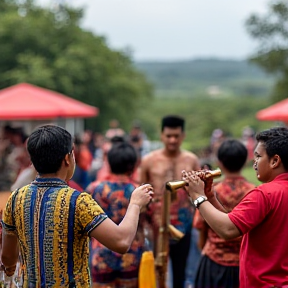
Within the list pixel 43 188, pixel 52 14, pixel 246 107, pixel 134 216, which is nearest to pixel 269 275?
pixel 134 216

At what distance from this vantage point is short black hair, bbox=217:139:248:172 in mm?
4379

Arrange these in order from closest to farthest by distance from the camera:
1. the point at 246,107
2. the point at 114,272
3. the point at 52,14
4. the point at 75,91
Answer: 1. the point at 114,272
2. the point at 75,91
3. the point at 52,14
4. the point at 246,107

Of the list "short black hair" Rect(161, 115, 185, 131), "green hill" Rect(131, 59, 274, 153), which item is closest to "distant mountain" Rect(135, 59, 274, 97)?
"green hill" Rect(131, 59, 274, 153)

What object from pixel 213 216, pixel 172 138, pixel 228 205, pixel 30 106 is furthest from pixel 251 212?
pixel 30 106

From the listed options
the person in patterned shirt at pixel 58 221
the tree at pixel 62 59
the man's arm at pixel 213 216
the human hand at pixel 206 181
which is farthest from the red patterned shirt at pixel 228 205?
the tree at pixel 62 59

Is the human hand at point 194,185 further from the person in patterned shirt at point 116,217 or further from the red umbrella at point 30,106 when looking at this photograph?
the red umbrella at point 30,106

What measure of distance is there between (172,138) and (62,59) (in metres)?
21.0

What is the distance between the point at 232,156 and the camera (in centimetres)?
438

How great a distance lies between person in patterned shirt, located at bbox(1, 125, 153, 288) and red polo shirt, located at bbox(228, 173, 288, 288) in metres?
0.49

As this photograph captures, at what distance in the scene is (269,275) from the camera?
116 inches

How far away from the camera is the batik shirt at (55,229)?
2723 mm

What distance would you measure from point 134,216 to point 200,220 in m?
1.81

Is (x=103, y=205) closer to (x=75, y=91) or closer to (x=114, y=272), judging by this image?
(x=114, y=272)

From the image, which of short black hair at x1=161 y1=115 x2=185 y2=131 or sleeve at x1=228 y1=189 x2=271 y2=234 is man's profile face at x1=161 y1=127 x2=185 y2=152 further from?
sleeve at x1=228 y1=189 x2=271 y2=234
